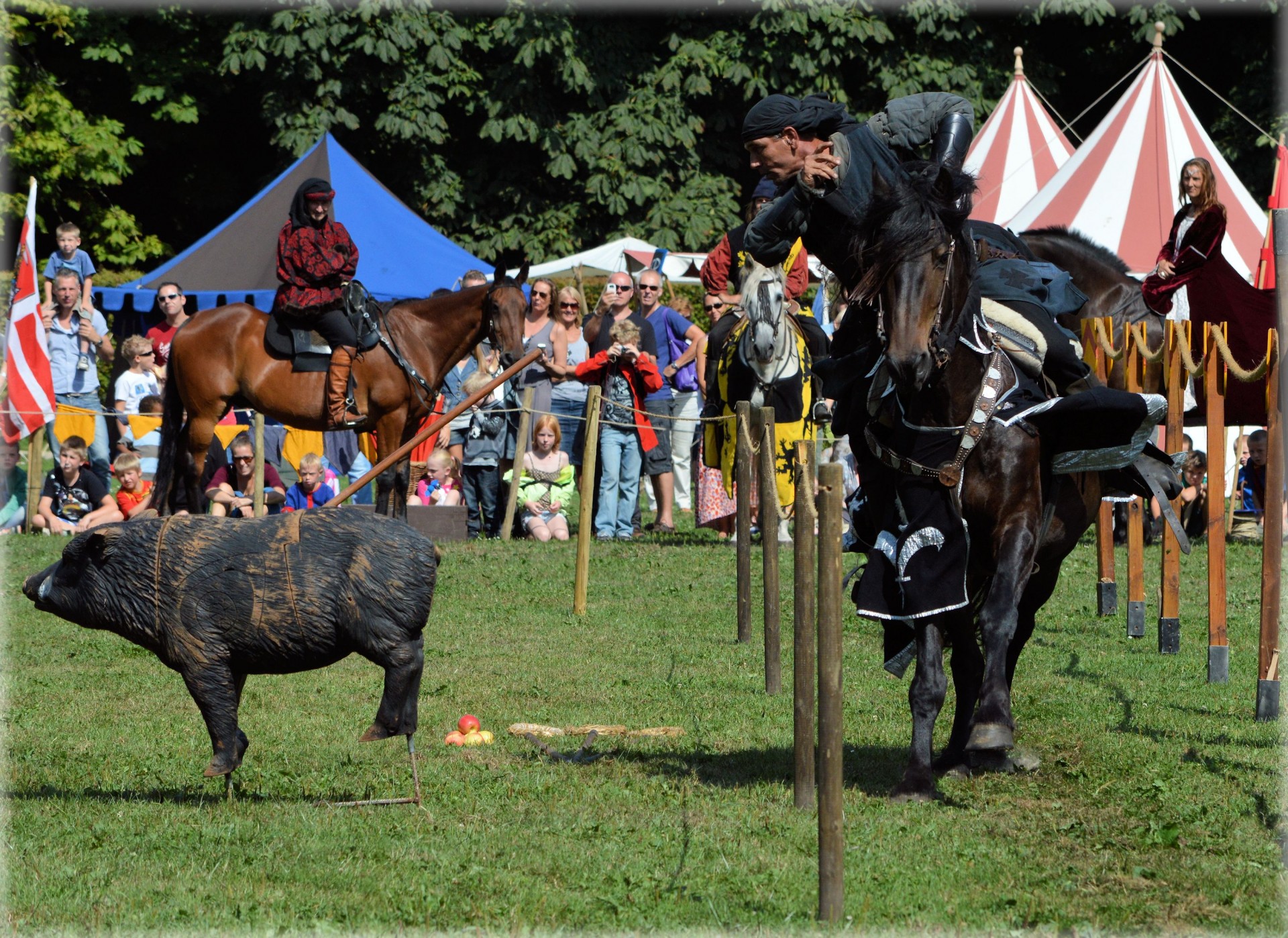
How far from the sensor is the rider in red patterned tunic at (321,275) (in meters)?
13.0

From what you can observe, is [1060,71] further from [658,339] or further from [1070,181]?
[658,339]

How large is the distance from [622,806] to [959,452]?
1802 mm

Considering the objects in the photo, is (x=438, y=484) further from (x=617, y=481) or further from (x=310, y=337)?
(x=310, y=337)

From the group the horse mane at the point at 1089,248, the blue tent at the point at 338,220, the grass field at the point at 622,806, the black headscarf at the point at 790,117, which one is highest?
the blue tent at the point at 338,220

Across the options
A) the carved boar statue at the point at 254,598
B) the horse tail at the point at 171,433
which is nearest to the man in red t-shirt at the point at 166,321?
the horse tail at the point at 171,433

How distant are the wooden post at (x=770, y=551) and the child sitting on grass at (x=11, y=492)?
30.3 ft

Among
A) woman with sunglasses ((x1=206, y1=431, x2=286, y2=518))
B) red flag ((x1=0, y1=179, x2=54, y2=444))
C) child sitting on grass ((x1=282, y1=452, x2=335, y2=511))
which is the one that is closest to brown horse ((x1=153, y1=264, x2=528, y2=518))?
woman with sunglasses ((x1=206, y1=431, x2=286, y2=518))

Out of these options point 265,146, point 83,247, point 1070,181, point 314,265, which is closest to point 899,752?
point 314,265

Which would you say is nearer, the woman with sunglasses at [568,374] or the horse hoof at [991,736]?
the horse hoof at [991,736]

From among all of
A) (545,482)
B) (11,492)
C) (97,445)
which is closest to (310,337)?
(545,482)

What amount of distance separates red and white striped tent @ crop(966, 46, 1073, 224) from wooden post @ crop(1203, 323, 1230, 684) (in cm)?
1300

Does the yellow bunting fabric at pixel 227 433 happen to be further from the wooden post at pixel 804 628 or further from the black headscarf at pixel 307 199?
the wooden post at pixel 804 628

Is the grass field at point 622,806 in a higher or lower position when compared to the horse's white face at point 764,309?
lower

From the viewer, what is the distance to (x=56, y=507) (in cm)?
1484
